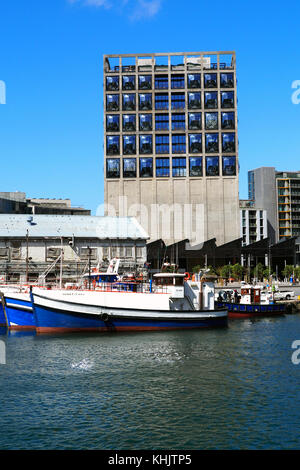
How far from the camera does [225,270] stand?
141 metres

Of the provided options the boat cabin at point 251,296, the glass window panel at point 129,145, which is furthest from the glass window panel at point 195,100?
the boat cabin at point 251,296

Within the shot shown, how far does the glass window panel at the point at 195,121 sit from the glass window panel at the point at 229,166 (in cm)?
1320

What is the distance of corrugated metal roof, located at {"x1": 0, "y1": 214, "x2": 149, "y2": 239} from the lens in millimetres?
107738

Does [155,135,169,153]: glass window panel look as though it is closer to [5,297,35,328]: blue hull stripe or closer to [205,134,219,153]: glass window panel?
[205,134,219,153]: glass window panel

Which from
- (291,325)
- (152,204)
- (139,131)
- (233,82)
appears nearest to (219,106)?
(233,82)

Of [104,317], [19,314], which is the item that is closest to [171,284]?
[104,317]

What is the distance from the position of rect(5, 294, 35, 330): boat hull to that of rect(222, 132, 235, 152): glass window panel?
114 metres

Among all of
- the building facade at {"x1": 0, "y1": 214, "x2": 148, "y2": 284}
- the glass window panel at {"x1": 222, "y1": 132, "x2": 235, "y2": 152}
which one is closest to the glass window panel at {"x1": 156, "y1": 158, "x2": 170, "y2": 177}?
the glass window panel at {"x1": 222, "y1": 132, "x2": 235, "y2": 152}

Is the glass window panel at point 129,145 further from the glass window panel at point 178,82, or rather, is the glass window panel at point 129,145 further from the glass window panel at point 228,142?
the glass window panel at point 228,142

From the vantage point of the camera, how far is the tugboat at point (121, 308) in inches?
2172

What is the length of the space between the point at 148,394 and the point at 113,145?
138 m

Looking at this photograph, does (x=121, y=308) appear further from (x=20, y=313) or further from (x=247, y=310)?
(x=247, y=310)

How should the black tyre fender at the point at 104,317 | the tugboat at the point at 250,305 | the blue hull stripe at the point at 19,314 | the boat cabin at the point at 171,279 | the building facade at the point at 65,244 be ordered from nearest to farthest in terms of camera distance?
the black tyre fender at the point at 104,317, the boat cabin at the point at 171,279, the blue hull stripe at the point at 19,314, the tugboat at the point at 250,305, the building facade at the point at 65,244
